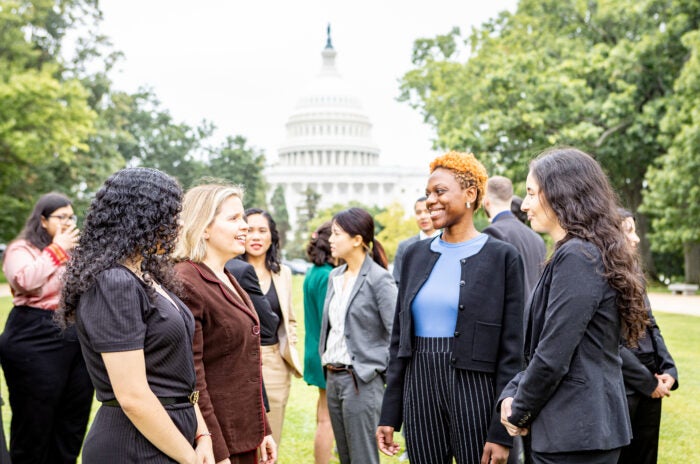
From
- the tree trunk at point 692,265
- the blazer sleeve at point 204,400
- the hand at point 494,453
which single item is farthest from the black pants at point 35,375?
the tree trunk at point 692,265

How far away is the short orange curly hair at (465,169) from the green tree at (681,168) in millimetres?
16864

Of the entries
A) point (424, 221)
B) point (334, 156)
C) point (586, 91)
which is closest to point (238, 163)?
point (586, 91)

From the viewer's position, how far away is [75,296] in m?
2.46

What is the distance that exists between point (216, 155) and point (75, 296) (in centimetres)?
4454

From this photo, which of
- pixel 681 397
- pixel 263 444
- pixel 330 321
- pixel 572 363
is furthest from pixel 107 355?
pixel 681 397

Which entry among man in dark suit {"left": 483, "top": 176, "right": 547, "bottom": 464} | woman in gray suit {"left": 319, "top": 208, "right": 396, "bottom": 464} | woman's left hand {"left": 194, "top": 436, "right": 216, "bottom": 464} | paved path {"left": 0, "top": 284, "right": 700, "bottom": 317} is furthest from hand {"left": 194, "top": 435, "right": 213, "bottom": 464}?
paved path {"left": 0, "top": 284, "right": 700, "bottom": 317}

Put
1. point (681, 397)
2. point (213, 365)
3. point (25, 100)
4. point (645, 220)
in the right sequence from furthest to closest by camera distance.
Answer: point (645, 220) → point (25, 100) → point (681, 397) → point (213, 365)

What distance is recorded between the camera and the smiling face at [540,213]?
285 cm

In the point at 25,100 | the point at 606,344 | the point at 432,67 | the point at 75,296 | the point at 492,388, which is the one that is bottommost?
the point at 492,388

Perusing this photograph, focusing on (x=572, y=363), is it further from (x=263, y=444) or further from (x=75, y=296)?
(x=75, y=296)

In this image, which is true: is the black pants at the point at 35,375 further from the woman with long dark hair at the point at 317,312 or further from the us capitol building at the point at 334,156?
the us capitol building at the point at 334,156

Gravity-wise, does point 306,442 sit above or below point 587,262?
below

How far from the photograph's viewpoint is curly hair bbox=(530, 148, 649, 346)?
2.65 meters

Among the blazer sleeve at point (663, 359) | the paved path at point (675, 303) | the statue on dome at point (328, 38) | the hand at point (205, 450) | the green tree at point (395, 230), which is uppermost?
the statue on dome at point (328, 38)
